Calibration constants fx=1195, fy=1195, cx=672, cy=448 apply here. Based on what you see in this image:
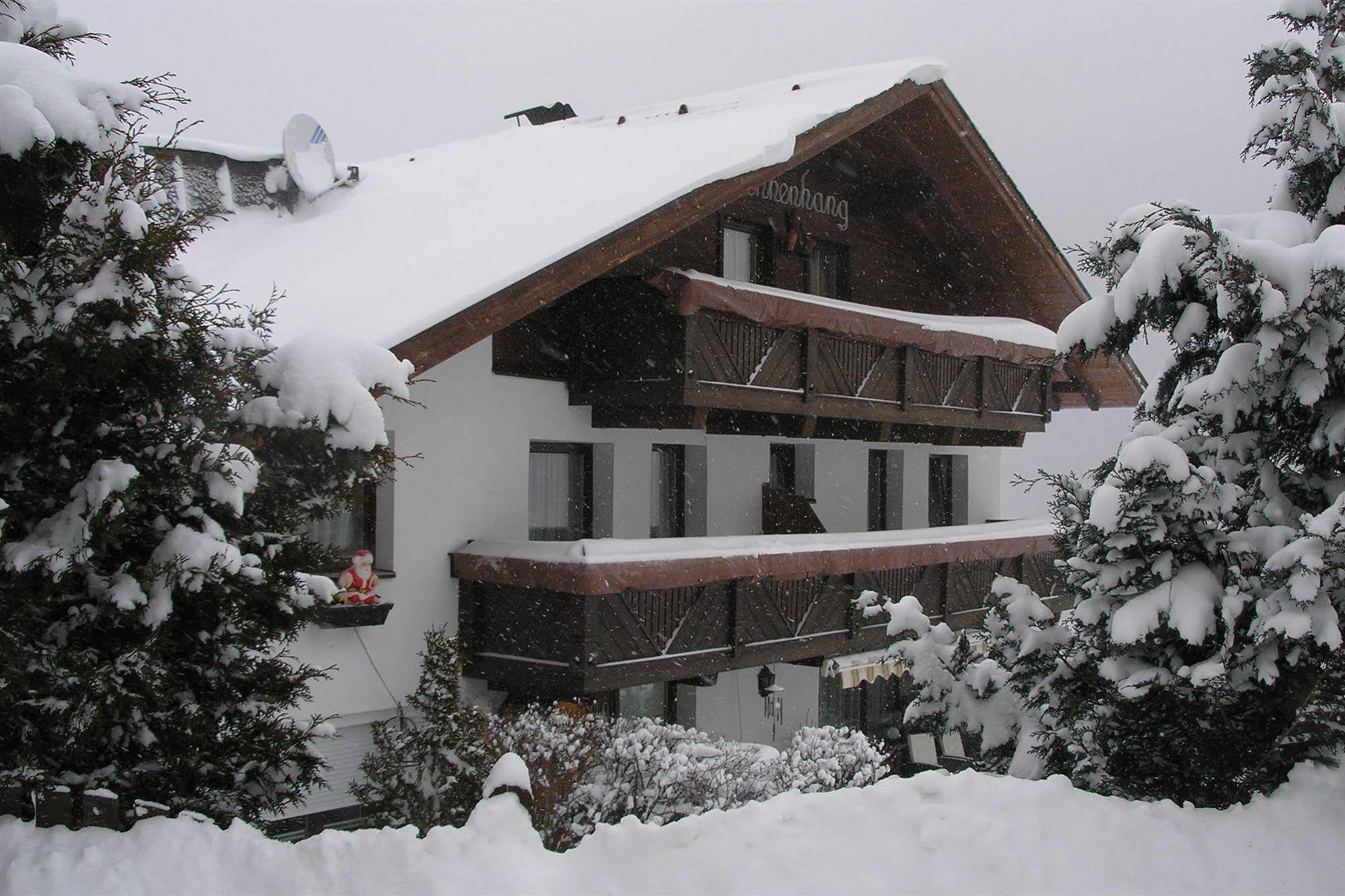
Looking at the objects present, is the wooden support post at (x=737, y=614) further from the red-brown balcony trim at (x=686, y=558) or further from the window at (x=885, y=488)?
the window at (x=885, y=488)

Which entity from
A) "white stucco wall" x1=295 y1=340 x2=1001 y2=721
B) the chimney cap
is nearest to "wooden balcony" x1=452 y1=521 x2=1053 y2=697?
"white stucco wall" x1=295 y1=340 x2=1001 y2=721

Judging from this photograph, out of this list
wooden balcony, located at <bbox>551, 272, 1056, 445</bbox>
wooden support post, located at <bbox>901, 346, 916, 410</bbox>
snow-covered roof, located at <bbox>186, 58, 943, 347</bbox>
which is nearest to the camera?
snow-covered roof, located at <bbox>186, 58, 943, 347</bbox>

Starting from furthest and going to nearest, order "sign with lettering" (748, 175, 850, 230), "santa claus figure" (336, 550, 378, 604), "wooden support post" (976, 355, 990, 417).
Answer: "wooden support post" (976, 355, 990, 417), "sign with lettering" (748, 175, 850, 230), "santa claus figure" (336, 550, 378, 604)

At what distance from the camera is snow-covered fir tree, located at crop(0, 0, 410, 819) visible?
4.65 m

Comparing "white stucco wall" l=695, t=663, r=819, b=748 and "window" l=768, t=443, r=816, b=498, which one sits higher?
"window" l=768, t=443, r=816, b=498

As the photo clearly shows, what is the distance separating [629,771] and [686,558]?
238 cm

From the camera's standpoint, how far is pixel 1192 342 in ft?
22.4

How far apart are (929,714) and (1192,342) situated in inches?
→ 109

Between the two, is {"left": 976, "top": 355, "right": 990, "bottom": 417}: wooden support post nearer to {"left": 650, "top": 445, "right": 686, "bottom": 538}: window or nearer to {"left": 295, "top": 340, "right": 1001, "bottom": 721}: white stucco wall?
{"left": 295, "top": 340, "right": 1001, "bottom": 721}: white stucco wall

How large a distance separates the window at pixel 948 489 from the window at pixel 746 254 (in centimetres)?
606

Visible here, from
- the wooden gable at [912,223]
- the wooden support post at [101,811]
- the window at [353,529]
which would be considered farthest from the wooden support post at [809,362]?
the wooden support post at [101,811]

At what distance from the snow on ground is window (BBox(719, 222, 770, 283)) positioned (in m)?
9.89

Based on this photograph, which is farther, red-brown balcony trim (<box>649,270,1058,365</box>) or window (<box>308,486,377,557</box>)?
red-brown balcony trim (<box>649,270,1058,365</box>)

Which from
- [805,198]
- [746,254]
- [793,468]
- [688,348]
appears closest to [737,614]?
[688,348]
